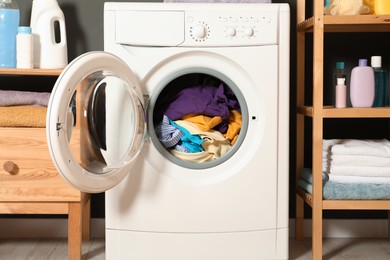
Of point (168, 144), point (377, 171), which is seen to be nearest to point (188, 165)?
point (168, 144)

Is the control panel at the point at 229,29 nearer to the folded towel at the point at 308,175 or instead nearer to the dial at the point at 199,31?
the dial at the point at 199,31

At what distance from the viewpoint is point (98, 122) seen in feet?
7.47

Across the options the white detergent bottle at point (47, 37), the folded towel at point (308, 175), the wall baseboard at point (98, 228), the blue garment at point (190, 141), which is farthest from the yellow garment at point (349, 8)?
the white detergent bottle at point (47, 37)

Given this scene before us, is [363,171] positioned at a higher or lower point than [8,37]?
lower

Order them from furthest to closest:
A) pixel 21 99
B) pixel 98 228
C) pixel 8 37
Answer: pixel 98 228, pixel 8 37, pixel 21 99

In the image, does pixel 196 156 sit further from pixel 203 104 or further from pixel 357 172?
pixel 357 172

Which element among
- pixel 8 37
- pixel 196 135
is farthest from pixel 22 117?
pixel 196 135

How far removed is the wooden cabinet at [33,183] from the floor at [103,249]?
233 millimetres

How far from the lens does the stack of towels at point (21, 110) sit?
223 cm

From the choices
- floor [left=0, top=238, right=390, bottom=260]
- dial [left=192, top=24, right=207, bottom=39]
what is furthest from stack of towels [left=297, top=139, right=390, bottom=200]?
dial [left=192, top=24, right=207, bottom=39]

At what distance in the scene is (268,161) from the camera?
228cm

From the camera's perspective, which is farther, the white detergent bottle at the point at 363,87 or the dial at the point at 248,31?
the white detergent bottle at the point at 363,87

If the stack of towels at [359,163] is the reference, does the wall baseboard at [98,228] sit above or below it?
below

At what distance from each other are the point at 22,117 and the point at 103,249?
2.18ft
